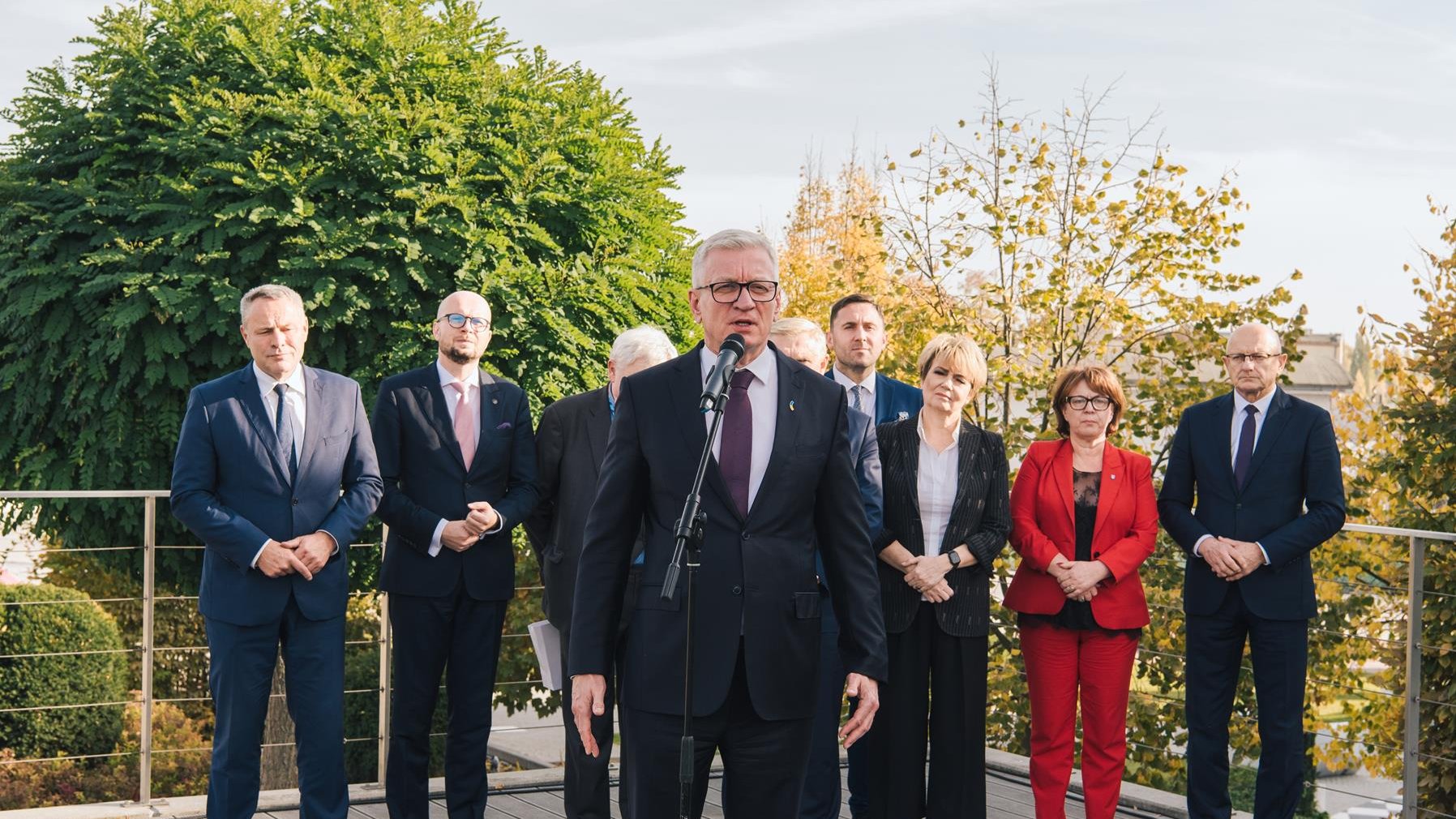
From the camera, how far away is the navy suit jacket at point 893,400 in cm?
510

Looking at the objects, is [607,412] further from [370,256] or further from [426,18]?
[426,18]

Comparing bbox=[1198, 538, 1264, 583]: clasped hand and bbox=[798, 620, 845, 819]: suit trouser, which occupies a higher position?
bbox=[1198, 538, 1264, 583]: clasped hand

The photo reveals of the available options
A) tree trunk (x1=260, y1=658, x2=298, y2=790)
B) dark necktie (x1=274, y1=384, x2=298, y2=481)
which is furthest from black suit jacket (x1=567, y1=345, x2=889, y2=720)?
tree trunk (x1=260, y1=658, x2=298, y2=790)

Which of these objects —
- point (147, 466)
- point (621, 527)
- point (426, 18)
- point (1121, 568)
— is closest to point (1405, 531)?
point (1121, 568)

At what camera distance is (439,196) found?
7324 millimetres

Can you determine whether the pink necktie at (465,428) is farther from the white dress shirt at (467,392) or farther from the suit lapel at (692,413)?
the suit lapel at (692,413)

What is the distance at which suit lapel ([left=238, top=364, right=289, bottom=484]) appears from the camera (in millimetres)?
4508

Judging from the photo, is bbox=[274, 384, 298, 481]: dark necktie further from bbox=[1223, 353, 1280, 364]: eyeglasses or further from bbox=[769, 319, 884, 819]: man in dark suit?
bbox=[1223, 353, 1280, 364]: eyeglasses

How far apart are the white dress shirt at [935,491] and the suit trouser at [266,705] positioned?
2106 millimetres

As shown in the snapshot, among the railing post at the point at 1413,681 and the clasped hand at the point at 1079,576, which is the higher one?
the clasped hand at the point at 1079,576

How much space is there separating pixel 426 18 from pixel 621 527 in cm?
580

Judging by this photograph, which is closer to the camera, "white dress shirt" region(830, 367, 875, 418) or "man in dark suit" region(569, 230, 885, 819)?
"man in dark suit" region(569, 230, 885, 819)

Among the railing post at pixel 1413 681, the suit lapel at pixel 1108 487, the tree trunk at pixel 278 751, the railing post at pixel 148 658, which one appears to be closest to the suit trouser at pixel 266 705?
the railing post at pixel 148 658

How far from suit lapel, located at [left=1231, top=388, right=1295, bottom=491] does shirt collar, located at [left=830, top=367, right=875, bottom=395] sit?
1434 mm
